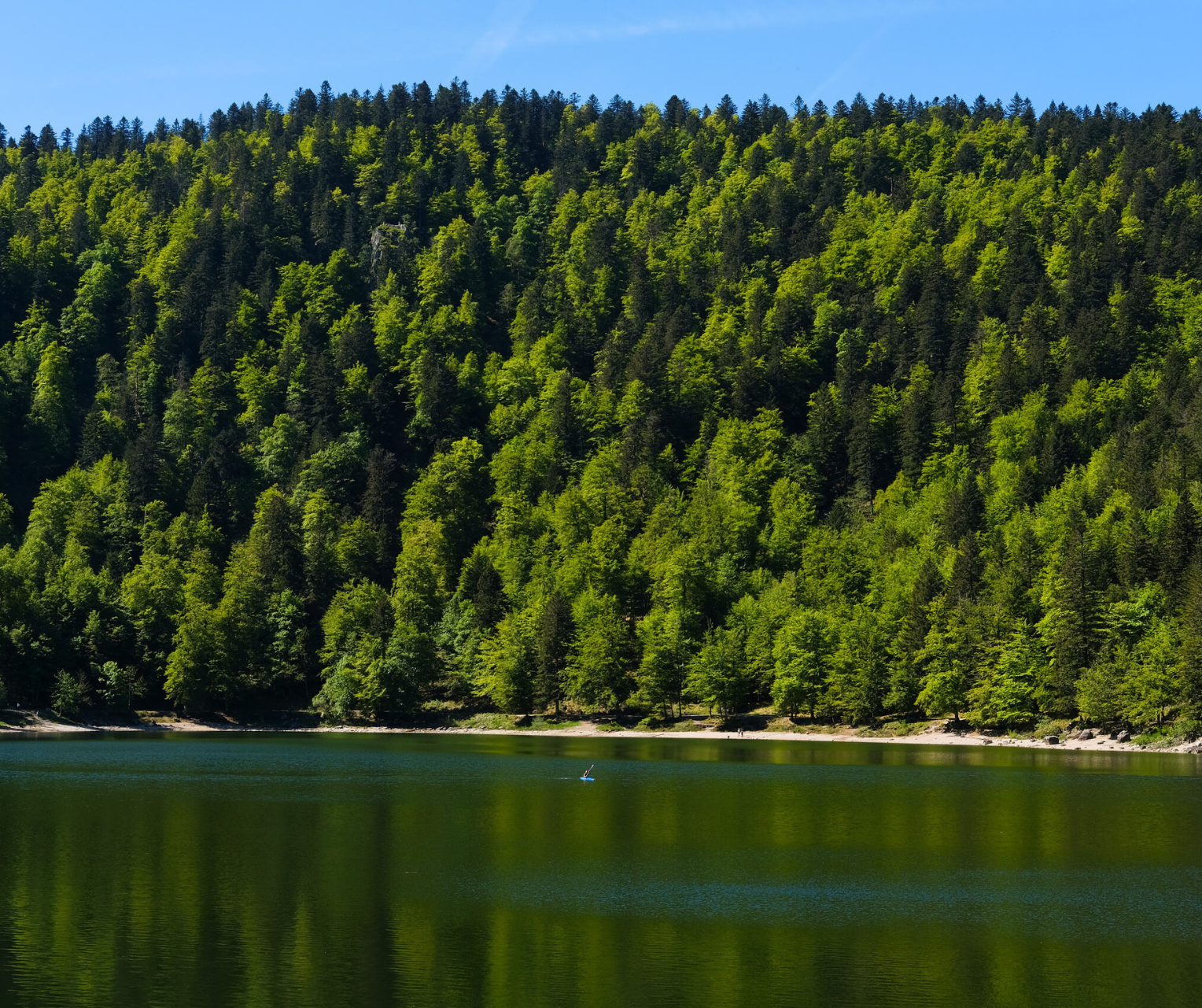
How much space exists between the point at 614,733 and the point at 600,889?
3533 inches

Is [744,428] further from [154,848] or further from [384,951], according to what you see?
[384,951]

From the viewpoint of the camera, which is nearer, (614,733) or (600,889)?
(600,889)

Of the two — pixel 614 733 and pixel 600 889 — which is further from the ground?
pixel 600 889

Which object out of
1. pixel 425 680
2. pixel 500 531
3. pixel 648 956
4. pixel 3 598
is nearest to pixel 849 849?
pixel 648 956

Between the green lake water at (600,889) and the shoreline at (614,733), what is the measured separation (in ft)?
91.9

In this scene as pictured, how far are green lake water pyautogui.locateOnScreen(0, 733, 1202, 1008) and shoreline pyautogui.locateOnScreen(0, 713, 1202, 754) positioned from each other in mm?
28022

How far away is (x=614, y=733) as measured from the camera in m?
136

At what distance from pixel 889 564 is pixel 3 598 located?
95057 millimetres

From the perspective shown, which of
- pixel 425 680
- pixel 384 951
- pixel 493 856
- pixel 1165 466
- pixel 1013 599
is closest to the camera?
pixel 384 951

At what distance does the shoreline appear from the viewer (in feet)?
368

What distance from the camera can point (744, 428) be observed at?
198250mm

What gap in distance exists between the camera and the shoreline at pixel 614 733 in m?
112

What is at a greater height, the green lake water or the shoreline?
the green lake water

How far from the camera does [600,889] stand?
153 ft
